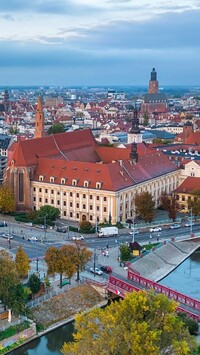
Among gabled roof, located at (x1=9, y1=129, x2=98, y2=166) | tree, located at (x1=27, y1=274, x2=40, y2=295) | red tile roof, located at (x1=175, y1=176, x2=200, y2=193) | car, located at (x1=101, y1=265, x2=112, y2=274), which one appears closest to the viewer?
tree, located at (x1=27, y1=274, x2=40, y2=295)

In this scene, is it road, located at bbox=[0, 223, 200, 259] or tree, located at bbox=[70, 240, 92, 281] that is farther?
road, located at bbox=[0, 223, 200, 259]

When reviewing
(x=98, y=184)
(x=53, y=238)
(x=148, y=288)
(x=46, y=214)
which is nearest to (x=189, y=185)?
(x=98, y=184)

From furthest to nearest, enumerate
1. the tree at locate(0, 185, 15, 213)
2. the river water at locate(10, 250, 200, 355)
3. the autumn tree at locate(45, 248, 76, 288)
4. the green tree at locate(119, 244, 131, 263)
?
1. the tree at locate(0, 185, 15, 213)
2. the green tree at locate(119, 244, 131, 263)
3. the autumn tree at locate(45, 248, 76, 288)
4. the river water at locate(10, 250, 200, 355)

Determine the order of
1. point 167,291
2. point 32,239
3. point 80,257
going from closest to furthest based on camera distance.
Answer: point 167,291 < point 80,257 < point 32,239

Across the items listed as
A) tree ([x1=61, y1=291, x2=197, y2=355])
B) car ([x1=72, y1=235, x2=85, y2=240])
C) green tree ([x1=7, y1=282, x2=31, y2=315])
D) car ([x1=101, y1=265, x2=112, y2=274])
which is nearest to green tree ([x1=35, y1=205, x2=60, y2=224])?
car ([x1=72, y1=235, x2=85, y2=240])

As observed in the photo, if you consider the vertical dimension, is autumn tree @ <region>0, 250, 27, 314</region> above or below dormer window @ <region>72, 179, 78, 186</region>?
below

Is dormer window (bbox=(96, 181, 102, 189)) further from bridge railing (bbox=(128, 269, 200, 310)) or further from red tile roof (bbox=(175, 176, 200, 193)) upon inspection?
bridge railing (bbox=(128, 269, 200, 310))

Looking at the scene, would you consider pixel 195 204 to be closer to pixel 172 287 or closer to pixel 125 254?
pixel 125 254

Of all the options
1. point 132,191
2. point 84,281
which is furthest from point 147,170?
point 84,281
